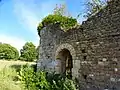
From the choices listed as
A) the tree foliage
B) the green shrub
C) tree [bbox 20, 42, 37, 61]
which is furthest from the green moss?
tree [bbox 20, 42, 37, 61]

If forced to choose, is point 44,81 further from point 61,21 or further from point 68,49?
point 61,21

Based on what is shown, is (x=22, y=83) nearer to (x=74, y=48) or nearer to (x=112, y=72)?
(x=74, y=48)

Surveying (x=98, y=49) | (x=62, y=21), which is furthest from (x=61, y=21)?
(x=98, y=49)

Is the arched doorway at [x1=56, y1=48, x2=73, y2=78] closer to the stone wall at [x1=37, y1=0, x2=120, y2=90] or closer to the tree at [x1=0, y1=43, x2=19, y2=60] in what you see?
the stone wall at [x1=37, y1=0, x2=120, y2=90]

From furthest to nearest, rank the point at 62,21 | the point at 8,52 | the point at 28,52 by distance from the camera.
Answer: the point at 28,52 → the point at 8,52 → the point at 62,21

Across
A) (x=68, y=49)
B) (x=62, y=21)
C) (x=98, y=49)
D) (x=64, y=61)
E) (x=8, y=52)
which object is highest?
(x=62, y=21)

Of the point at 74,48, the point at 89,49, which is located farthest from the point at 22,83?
the point at 89,49

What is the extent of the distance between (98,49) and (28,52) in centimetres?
2528

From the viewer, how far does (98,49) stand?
9.73m

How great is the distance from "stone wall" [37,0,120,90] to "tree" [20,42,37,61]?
864 inches

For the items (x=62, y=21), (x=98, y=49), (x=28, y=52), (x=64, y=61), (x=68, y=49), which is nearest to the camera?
(x=98, y=49)

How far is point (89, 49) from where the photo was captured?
10164 mm

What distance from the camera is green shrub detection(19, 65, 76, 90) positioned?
10.3 m

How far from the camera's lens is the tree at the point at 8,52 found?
3327cm
